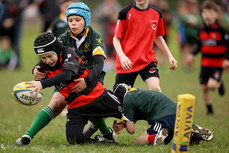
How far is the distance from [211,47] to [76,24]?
12.1 ft

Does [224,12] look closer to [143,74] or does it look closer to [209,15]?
[209,15]

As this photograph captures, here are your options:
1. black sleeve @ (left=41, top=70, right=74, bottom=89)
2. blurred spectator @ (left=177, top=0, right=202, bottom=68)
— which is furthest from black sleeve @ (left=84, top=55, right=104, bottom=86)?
blurred spectator @ (left=177, top=0, right=202, bottom=68)

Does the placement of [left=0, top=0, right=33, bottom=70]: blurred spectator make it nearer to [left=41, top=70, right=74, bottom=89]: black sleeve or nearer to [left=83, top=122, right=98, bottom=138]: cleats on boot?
[left=83, top=122, right=98, bottom=138]: cleats on boot

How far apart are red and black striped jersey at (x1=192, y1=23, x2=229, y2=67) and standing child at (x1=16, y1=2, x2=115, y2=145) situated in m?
3.18

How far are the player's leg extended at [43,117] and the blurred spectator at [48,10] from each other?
8.69 meters

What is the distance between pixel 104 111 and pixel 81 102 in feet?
1.01

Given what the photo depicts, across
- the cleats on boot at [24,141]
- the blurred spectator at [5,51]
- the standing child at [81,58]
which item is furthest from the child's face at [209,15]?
the blurred spectator at [5,51]

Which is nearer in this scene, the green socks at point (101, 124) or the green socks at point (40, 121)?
the green socks at point (40, 121)

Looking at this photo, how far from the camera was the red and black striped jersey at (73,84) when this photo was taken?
4641 mm

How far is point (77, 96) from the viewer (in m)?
4.74

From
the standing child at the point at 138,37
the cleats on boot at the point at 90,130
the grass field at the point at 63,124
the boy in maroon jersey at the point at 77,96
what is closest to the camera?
the grass field at the point at 63,124

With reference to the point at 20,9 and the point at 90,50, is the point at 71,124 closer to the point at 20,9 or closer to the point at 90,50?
the point at 90,50

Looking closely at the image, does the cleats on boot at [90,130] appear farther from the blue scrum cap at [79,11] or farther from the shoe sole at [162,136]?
the blue scrum cap at [79,11]

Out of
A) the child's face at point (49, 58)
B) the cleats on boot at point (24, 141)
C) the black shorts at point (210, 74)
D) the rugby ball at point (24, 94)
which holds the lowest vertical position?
the cleats on boot at point (24, 141)
